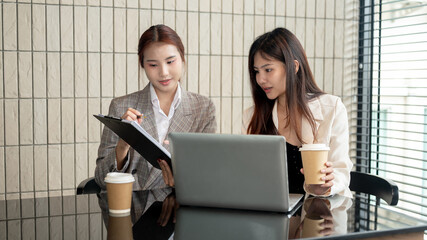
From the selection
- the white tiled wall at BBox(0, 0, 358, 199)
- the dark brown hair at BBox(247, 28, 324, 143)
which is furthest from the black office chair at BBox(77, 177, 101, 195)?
the white tiled wall at BBox(0, 0, 358, 199)

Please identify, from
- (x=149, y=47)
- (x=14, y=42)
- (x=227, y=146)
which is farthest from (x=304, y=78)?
(x=14, y=42)

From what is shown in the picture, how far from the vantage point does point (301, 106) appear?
2230mm

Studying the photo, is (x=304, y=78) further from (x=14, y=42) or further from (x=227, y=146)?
(x=14, y=42)

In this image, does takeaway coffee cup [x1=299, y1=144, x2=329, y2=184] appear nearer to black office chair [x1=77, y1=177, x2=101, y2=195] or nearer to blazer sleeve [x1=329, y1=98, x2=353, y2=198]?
blazer sleeve [x1=329, y1=98, x2=353, y2=198]

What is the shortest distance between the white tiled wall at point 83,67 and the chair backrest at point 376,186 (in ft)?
5.17

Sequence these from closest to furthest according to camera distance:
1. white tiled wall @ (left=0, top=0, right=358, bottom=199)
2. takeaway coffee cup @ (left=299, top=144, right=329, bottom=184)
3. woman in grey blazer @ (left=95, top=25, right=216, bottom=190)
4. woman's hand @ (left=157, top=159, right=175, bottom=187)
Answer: takeaway coffee cup @ (left=299, top=144, right=329, bottom=184), woman's hand @ (left=157, top=159, right=175, bottom=187), woman in grey blazer @ (left=95, top=25, right=216, bottom=190), white tiled wall @ (left=0, top=0, right=358, bottom=199)

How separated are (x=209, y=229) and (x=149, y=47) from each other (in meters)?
1.16

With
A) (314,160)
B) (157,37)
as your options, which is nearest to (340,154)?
(314,160)

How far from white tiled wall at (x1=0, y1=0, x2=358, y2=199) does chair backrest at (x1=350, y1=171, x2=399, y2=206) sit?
5.17 ft

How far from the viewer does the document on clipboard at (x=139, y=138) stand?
1.59m

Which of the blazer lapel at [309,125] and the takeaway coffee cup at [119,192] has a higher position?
the blazer lapel at [309,125]

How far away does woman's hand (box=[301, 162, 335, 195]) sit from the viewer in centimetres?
166

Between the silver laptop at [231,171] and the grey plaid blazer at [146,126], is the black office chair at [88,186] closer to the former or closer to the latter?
the grey plaid blazer at [146,126]

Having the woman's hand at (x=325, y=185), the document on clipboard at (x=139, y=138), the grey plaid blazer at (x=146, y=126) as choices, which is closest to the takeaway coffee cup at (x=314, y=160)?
the woman's hand at (x=325, y=185)
